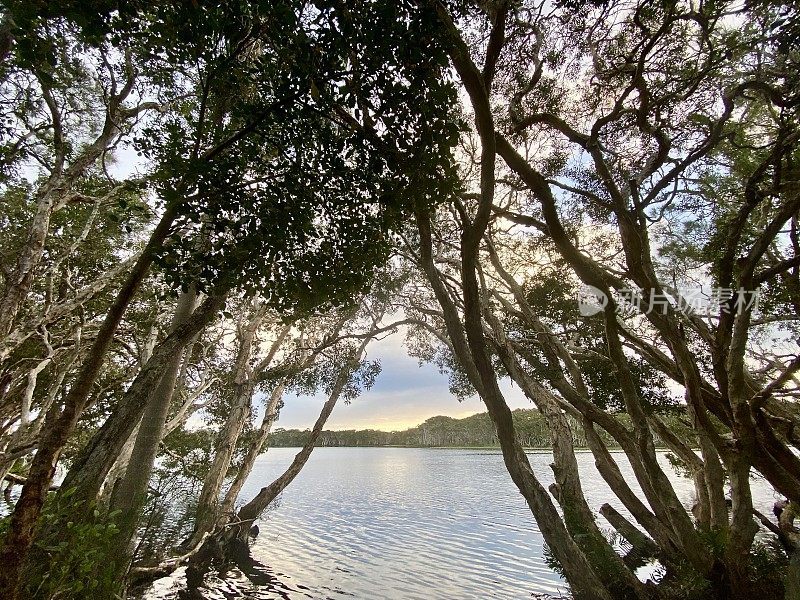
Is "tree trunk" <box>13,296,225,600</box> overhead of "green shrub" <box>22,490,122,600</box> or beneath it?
overhead

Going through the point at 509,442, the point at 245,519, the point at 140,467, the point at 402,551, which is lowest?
the point at 402,551

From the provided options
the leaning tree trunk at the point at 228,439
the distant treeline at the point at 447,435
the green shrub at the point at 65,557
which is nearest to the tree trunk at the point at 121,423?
the green shrub at the point at 65,557

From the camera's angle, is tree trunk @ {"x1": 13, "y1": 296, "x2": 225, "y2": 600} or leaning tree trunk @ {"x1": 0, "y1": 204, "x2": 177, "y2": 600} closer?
leaning tree trunk @ {"x1": 0, "y1": 204, "x2": 177, "y2": 600}

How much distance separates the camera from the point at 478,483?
1237 inches

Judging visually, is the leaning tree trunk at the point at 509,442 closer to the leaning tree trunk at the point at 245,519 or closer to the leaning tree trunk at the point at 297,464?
the leaning tree trunk at the point at 245,519

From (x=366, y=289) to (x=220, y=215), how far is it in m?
1.98

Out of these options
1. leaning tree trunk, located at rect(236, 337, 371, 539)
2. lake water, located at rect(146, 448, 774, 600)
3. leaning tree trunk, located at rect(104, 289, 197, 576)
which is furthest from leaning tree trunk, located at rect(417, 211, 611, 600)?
leaning tree trunk, located at rect(236, 337, 371, 539)

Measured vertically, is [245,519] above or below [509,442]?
below

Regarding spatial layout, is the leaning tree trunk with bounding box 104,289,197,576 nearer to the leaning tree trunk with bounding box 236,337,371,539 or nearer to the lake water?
the lake water

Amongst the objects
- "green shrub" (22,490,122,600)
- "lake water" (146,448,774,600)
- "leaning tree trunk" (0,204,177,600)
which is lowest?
"lake water" (146,448,774,600)

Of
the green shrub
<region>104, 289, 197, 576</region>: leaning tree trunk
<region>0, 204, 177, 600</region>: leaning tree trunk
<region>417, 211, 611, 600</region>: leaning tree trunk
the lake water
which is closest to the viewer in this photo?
<region>0, 204, 177, 600</region>: leaning tree trunk

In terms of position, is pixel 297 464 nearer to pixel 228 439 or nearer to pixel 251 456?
pixel 251 456

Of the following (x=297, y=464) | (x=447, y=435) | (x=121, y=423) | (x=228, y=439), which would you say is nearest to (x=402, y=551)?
(x=297, y=464)

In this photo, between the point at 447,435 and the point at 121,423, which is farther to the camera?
the point at 447,435
